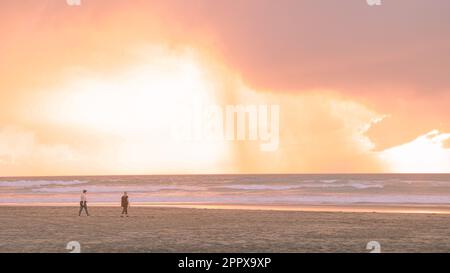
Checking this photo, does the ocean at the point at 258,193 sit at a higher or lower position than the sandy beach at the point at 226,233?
higher

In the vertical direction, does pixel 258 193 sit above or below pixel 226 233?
above

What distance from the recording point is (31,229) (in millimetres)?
25969

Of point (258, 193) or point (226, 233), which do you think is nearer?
point (226, 233)

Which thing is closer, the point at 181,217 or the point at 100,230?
the point at 100,230

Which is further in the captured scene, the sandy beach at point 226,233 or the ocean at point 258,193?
the ocean at point 258,193

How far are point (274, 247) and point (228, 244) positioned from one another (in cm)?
190

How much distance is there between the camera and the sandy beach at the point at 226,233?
19875 millimetres

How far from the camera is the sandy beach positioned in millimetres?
19875

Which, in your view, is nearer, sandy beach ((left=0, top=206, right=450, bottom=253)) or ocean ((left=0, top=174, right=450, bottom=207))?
sandy beach ((left=0, top=206, right=450, bottom=253))

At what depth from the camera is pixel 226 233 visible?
945 inches

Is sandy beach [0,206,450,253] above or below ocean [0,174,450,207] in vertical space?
below
